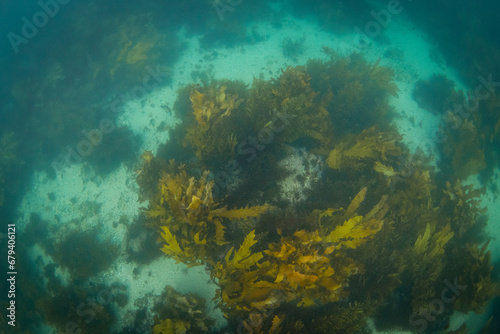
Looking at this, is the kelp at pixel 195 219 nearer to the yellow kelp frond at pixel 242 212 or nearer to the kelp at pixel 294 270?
the yellow kelp frond at pixel 242 212

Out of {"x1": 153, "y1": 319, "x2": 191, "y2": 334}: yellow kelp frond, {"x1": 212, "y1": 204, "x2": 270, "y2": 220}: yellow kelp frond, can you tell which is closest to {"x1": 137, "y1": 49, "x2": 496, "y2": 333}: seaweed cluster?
{"x1": 212, "y1": 204, "x2": 270, "y2": 220}: yellow kelp frond

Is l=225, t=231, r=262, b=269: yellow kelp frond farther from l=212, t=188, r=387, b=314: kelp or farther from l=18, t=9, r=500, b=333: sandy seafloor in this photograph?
l=18, t=9, r=500, b=333: sandy seafloor

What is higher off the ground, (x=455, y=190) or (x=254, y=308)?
(x=455, y=190)

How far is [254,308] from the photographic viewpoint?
4188 millimetres

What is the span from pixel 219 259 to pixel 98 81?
8.01 m

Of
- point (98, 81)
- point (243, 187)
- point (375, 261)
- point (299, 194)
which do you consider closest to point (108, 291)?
point (243, 187)

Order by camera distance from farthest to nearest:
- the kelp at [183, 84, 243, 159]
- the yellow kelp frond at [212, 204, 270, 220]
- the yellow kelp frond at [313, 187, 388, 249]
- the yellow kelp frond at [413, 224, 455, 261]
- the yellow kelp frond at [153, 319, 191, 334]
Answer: the kelp at [183, 84, 243, 159]
the yellow kelp frond at [413, 224, 455, 261]
the yellow kelp frond at [153, 319, 191, 334]
the yellow kelp frond at [212, 204, 270, 220]
the yellow kelp frond at [313, 187, 388, 249]

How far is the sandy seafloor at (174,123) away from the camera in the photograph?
18.0ft

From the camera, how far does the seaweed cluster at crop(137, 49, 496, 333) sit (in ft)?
13.5

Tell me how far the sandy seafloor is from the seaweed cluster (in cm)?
70

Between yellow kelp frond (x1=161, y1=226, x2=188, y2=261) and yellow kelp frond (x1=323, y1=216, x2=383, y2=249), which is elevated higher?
yellow kelp frond (x1=323, y1=216, x2=383, y2=249)

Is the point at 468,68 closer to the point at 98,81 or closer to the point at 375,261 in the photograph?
the point at 375,261

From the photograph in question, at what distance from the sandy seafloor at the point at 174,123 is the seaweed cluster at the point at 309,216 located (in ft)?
2.28

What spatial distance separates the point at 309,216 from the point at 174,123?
4.88m
